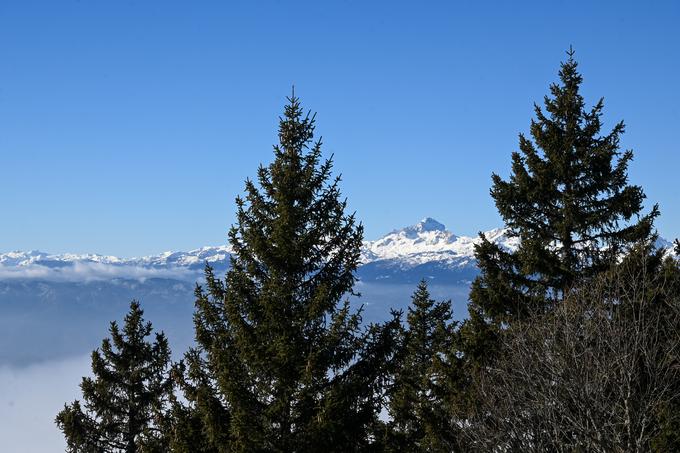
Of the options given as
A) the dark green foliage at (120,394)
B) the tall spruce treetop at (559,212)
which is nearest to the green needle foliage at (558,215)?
the tall spruce treetop at (559,212)

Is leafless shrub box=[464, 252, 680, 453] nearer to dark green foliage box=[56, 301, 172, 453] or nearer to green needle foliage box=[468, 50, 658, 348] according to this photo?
→ green needle foliage box=[468, 50, 658, 348]

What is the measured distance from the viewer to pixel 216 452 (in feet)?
59.9

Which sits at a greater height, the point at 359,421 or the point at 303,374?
the point at 303,374

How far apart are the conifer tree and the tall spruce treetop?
10.7 ft

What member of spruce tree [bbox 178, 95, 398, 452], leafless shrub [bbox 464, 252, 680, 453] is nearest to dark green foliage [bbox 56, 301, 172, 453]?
spruce tree [bbox 178, 95, 398, 452]

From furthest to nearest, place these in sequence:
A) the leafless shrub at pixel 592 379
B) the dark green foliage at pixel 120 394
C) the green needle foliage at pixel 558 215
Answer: the dark green foliage at pixel 120 394 → the green needle foliage at pixel 558 215 → the leafless shrub at pixel 592 379

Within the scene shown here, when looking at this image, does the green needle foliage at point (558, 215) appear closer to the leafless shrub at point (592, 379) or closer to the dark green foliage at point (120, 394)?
the leafless shrub at point (592, 379)

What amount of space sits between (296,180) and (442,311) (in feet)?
62.3

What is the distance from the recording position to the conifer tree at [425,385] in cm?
2481

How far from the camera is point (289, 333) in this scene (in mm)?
18219

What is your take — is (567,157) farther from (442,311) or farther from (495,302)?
(442,311)

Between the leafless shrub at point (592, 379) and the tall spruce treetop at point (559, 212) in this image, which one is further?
the tall spruce treetop at point (559, 212)

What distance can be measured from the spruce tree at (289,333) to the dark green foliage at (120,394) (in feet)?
33.6

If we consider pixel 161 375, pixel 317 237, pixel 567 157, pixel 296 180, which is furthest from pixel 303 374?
pixel 161 375
